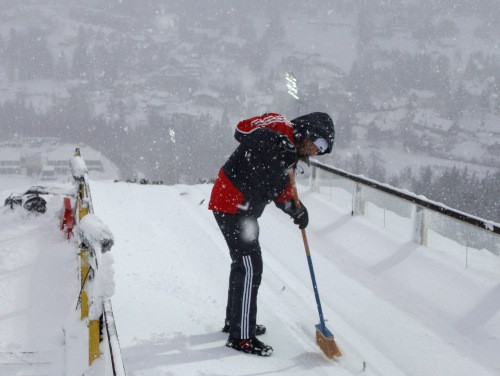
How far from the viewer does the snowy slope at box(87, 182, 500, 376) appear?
3.94 meters

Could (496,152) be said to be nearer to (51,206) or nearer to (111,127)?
(111,127)

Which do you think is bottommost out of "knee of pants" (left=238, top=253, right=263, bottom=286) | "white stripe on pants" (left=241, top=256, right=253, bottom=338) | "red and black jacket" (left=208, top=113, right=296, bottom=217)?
"white stripe on pants" (left=241, top=256, right=253, bottom=338)

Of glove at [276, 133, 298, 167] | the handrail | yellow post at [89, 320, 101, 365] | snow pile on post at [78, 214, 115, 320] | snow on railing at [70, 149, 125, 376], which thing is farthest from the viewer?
the handrail

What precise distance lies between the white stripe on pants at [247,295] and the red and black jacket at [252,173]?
0.40m

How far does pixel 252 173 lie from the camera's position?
3686 millimetres

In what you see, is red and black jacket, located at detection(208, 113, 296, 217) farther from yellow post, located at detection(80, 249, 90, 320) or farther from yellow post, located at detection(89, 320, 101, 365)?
yellow post, located at detection(89, 320, 101, 365)

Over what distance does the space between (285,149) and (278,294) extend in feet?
7.62

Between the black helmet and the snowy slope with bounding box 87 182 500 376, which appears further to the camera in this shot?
the snowy slope with bounding box 87 182 500 376

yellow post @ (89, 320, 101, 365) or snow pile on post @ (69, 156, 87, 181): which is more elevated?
snow pile on post @ (69, 156, 87, 181)

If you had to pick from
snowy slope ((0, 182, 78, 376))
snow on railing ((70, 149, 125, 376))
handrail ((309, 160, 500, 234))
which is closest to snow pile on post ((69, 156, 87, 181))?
snowy slope ((0, 182, 78, 376))

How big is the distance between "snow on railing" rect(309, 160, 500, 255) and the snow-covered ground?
27cm

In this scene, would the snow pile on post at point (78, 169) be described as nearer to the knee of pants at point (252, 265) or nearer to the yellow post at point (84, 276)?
the yellow post at point (84, 276)

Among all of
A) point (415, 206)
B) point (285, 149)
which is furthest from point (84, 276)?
point (415, 206)

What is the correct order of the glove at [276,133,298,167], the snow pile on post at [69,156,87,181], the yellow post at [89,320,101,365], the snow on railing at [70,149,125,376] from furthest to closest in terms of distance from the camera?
the snow pile on post at [69,156,87,181], the glove at [276,133,298,167], the yellow post at [89,320,101,365], the snow on railing at [70,149,125,376]
